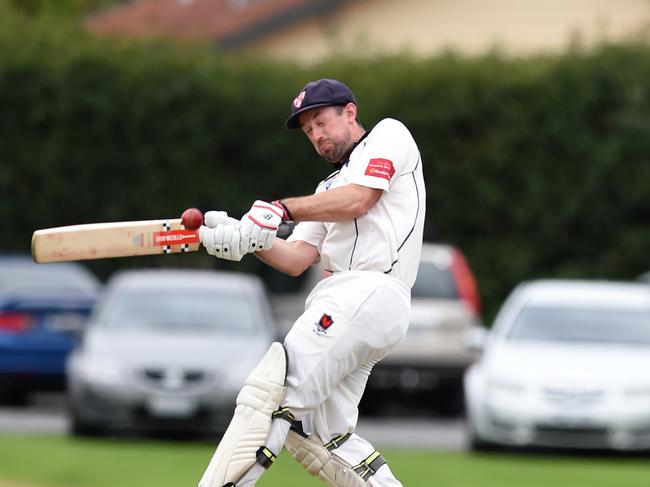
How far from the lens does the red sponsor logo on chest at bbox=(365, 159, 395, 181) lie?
7.52 metres

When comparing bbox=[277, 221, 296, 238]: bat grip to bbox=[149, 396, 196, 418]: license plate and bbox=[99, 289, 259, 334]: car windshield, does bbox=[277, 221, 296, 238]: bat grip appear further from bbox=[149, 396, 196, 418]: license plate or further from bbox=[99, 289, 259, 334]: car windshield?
bbox=[99, 289, 259, 334]: car windshield

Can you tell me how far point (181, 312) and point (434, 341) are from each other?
341 centimetres

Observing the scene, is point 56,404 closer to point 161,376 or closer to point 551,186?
point 161,376

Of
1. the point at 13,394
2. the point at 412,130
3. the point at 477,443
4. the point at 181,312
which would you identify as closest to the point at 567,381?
the point at 477,443

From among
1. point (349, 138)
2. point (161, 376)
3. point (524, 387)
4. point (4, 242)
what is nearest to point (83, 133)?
point (4, 242)

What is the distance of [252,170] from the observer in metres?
24.1

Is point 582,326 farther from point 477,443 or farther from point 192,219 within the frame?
point 192,219

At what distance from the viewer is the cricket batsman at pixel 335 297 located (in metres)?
7.36

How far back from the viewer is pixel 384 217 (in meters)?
7.64

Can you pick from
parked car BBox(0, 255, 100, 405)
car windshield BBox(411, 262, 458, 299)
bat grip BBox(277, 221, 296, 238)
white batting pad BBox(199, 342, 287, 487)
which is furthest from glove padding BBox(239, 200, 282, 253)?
car windshield BBox(411, 262, 458, 299)

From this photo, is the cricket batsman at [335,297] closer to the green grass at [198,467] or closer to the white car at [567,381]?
the green grass at [198,467]

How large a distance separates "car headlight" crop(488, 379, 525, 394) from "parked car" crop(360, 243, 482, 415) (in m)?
3.70

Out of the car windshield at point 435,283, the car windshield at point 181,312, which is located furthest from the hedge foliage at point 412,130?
the car windshield at point 181,312

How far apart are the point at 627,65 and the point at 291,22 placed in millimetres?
8210
